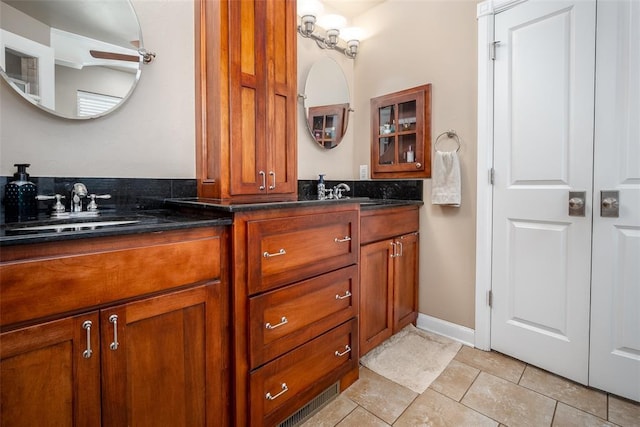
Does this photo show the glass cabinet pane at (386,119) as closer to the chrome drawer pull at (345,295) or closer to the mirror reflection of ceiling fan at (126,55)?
the chrome drawer pull at (345,295)

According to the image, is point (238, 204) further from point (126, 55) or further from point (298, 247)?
point (126, 55)

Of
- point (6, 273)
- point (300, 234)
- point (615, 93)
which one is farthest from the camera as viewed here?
point (615, 93)

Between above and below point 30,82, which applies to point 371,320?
below

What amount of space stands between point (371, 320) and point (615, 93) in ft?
5.81

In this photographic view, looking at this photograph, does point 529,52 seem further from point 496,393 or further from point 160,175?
point 160,175

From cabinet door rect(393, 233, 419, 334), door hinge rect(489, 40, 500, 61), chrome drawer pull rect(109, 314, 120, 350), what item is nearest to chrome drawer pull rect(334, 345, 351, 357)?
cabinet door rect(393, 233, 419, 334)

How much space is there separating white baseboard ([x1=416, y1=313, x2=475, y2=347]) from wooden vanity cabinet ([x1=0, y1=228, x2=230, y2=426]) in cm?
162

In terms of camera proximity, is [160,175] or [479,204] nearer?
[160,175]

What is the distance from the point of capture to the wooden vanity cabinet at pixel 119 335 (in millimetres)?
A: 781

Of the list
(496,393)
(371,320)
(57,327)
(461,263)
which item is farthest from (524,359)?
(57,327)

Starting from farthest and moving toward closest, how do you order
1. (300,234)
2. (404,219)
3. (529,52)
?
(404,219), (529,52), (300,234)

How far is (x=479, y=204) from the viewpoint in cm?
200

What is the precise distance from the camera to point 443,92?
215cm

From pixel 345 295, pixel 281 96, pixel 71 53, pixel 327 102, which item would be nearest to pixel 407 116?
pixel 327 102
